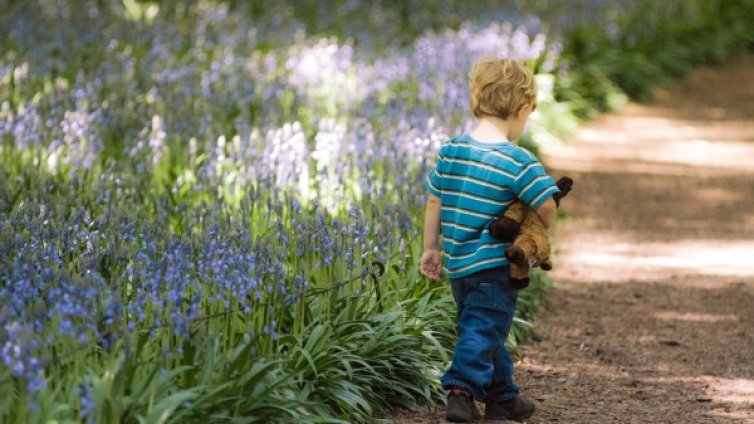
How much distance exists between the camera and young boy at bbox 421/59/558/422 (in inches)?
173

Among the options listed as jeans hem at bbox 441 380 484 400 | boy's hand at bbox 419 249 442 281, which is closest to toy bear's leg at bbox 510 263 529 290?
boy's hand at bbox 419 249 442 281

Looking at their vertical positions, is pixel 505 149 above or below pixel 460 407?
above

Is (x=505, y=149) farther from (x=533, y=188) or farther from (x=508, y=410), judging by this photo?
(x=508, y=410)

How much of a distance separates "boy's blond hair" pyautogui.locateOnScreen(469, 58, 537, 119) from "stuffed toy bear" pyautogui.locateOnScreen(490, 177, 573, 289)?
355 mm

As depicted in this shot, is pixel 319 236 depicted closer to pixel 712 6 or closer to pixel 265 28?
pixel 265 28

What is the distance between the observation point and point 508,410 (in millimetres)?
4691

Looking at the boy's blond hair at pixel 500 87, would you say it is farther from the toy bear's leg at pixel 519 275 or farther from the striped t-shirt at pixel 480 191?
the toy bear's leg at pixel 519 275

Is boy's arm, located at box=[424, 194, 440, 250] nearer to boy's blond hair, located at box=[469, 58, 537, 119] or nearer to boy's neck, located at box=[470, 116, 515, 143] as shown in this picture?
boy's neck, located at box=[470, 116, 515, 143]

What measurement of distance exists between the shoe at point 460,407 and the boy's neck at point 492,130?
94cm

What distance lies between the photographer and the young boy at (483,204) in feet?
14.4

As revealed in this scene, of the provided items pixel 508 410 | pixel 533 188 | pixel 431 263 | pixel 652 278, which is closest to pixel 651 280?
pixel 652 278

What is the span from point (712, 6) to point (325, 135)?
12797 millimetres

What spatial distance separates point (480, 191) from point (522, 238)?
229 mm

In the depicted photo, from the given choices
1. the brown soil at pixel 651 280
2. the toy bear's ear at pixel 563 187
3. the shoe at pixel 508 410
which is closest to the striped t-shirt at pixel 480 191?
the toy bear's ear at pixel 563 187
